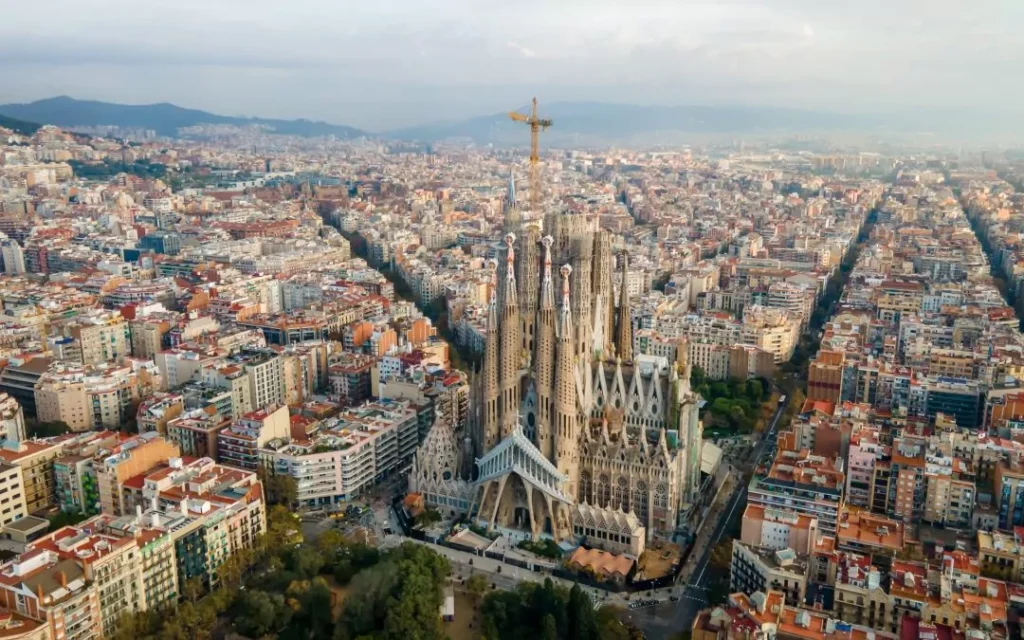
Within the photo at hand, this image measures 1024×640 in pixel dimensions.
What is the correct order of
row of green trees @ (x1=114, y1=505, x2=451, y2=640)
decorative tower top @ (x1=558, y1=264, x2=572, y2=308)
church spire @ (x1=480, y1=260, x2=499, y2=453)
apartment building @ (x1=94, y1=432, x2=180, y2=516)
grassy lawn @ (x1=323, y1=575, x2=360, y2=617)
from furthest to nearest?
church spire @ (x1=480, y1=260, x2=499, y2=453), decorative tower top @ (x1=558, y1=264, x2=572, y2=308), apartment building @ (x1=94, y1=432, x2=180, y2=516), grassy lawn @ (x1=323, y1=575, x2=360, y2=617), row of green trees @ (x1=114, y1=505, x2=451, y2=640)

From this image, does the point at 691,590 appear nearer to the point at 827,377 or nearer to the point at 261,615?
the point at 261,615

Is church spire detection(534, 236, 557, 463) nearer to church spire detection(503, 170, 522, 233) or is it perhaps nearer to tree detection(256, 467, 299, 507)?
church spire detection(503, 170, 522, 233)

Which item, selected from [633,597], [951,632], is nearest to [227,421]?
[633,597]

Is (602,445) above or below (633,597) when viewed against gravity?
above

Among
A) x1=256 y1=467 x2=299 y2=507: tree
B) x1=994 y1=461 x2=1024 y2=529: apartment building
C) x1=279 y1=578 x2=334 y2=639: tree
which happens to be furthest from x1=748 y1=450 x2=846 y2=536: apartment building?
x1=256 y1=467 x2=299 y2=507: tree

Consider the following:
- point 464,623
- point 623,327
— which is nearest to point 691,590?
point 464,623

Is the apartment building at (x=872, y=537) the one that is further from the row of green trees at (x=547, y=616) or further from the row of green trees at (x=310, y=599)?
the row of green trees at (x=310, y=599)

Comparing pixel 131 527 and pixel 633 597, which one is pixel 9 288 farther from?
pixel 633 597
